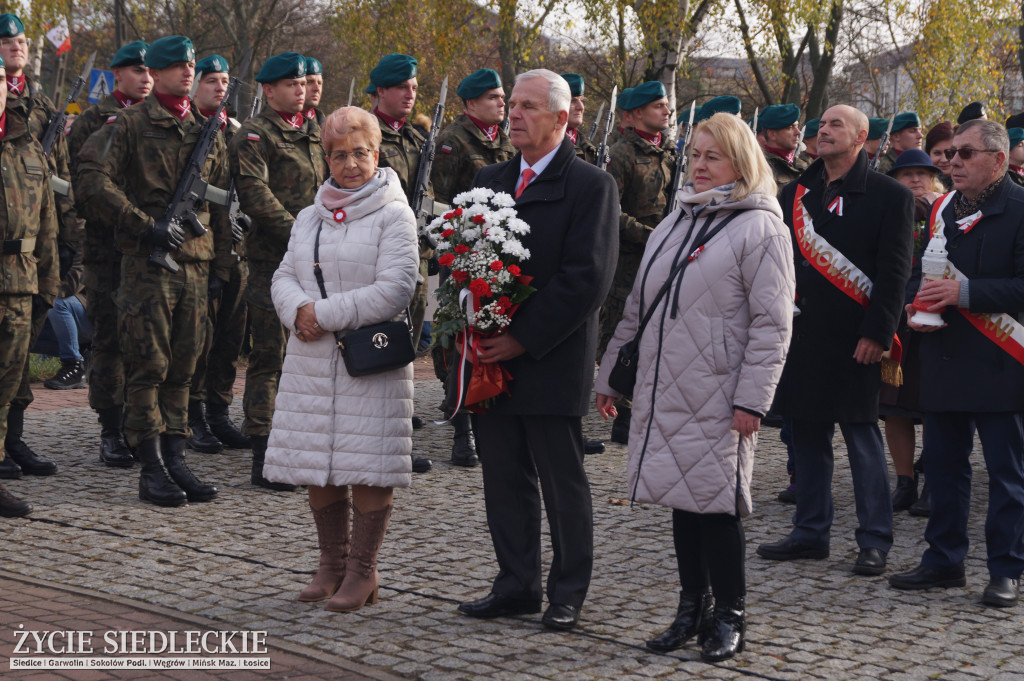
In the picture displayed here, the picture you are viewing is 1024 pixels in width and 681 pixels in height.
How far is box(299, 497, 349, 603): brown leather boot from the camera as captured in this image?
5402mm

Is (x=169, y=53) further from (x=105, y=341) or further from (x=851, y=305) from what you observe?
(x=851, y=305)

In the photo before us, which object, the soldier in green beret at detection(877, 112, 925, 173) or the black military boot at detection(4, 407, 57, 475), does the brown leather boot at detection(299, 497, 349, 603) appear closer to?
the black military boot at detection(4, 407, 57, 475)

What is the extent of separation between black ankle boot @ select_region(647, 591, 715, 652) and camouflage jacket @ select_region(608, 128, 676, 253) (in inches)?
182

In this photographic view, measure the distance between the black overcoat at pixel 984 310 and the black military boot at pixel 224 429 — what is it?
4.99 m

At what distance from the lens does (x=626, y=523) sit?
6957mm

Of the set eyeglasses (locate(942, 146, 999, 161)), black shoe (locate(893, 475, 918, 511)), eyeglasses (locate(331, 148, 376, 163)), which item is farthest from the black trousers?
black shoe (locate(893, 475, 918, 511))

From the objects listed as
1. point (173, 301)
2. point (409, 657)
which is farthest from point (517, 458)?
point (173, 301)

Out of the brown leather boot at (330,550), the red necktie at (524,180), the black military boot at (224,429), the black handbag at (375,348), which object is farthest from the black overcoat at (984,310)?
the black military boot at (224,429)

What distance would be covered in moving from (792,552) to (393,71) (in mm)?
4104

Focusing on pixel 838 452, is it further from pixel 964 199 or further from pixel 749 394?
pixel 749 394

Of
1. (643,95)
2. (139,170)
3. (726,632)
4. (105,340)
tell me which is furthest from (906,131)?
(726,632)

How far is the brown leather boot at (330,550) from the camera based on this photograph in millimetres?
5402

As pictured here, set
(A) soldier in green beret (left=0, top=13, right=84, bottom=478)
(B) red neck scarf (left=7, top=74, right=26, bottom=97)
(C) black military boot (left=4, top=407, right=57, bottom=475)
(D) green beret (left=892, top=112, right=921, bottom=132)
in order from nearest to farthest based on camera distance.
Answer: (A) soldier in green beret (left=0, top=13, right=84, bottom=478) → (C) black military boot (left=4, top=407, right=57, bottom=475) → (B) red neck scarf (left=7, top=74, right=26, bottom=97) → (D) green beret (left=892, top=112, right=921, bottom=132)

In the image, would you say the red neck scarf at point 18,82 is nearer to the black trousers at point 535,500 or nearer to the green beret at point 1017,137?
the black trousers at point 535,500
